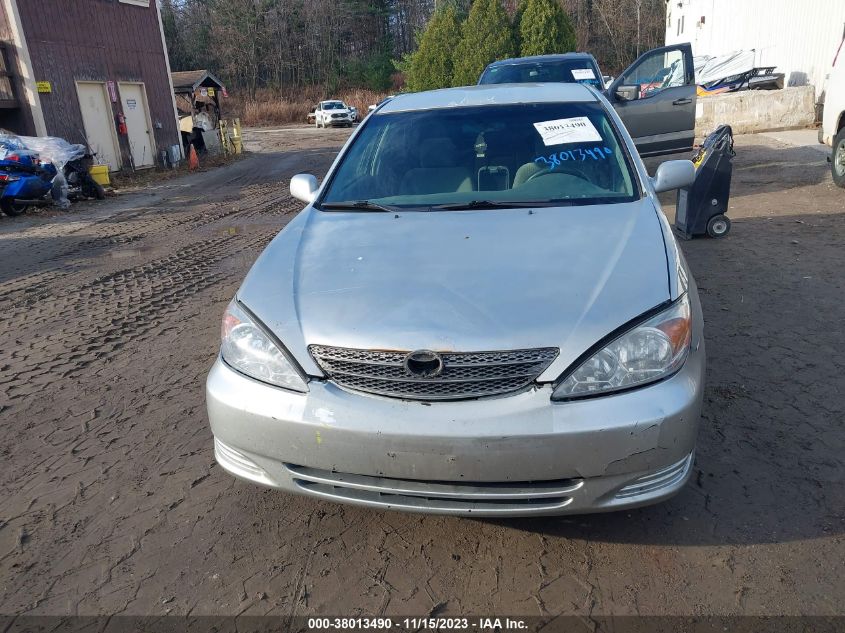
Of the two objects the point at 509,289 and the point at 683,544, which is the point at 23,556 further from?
the point at 683,544

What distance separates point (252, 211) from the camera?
11078mm

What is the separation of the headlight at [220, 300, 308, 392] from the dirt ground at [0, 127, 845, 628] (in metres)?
0.72

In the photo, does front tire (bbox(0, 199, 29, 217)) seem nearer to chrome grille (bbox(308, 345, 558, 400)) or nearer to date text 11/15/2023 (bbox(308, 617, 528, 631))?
chrome grille (bbox(308, 345, 558, 400))

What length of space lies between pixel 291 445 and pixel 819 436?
8.23 ft

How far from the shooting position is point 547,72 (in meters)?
10.9

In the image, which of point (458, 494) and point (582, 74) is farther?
point (582, 74)

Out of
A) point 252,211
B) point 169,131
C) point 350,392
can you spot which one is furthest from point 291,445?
point 169,131

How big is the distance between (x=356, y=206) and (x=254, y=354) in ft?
3.94

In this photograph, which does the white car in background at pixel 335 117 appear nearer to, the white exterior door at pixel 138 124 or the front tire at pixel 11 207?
the white exterior door at pixel 138 124

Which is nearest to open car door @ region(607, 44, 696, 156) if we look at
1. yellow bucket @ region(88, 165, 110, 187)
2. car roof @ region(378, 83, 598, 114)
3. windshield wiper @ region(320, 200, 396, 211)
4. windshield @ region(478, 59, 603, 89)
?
windshield @ region(478, 59, 603, 89)

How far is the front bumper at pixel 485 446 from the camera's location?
2.12m

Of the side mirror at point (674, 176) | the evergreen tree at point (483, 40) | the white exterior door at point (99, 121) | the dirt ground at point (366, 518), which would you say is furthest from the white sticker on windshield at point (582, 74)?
the evergreen tree at point (483, 40)

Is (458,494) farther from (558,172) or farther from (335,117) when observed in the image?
(335,117)

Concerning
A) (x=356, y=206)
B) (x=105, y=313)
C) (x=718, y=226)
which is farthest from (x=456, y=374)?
(x=718, y=226)
